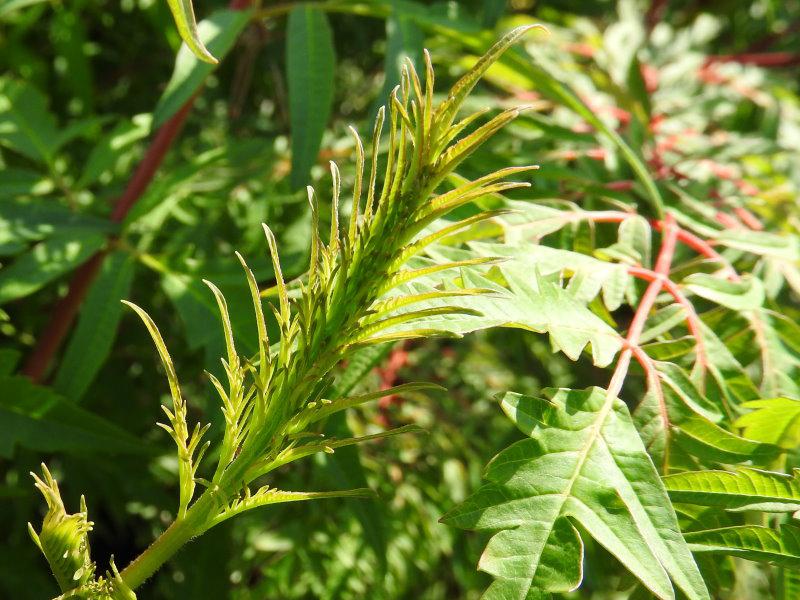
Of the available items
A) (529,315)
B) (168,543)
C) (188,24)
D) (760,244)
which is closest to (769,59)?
(760,244)

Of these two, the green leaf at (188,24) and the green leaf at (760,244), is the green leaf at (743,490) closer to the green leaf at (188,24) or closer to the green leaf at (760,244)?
the green leaf at (760,244)

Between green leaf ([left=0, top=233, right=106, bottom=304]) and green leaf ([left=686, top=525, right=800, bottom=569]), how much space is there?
28.4 inches

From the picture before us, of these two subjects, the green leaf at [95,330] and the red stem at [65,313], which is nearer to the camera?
the green leaf at [95,330]

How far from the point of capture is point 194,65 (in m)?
0.97

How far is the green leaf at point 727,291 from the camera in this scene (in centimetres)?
79

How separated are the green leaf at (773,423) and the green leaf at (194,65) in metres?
0.66

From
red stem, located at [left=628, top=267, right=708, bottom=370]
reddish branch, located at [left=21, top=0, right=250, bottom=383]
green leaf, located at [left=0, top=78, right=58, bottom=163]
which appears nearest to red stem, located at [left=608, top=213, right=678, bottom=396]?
red stem, located at [left=628, top=267, right=708, bottom=370]

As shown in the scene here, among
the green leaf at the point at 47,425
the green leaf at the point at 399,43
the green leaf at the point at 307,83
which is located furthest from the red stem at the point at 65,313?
the green leaf at the point at 399,43

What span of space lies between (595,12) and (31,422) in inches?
66.0

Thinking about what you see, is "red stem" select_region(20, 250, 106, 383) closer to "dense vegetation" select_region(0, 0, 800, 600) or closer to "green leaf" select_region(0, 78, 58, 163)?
"dense vegetation" select_region(0, 0, 800, 600)

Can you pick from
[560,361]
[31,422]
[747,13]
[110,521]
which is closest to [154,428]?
[110,521]

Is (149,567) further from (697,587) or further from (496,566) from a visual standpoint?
(697,587)

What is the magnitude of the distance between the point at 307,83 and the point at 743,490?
26.1 inches

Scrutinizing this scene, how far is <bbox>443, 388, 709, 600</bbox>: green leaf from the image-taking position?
548 millimetres
